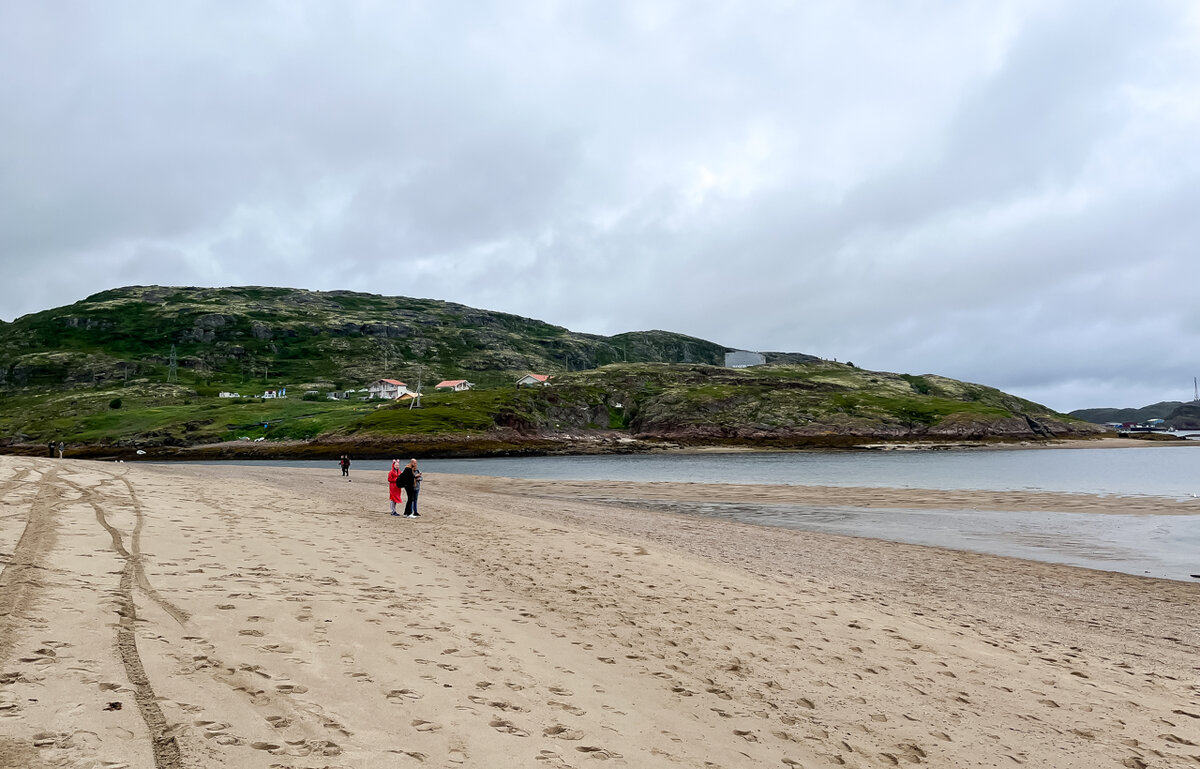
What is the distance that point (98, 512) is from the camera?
19.2 metres

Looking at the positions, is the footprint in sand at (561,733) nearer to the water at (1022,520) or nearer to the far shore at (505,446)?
the water at (1022,520)

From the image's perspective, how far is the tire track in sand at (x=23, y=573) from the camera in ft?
24.7

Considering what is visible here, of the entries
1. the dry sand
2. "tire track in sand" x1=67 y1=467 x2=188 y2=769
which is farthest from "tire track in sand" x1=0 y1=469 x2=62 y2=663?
"tire track in sand" x1=67 y1=467 x2=188 y2=769

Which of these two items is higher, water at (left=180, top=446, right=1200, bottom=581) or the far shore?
the far shore

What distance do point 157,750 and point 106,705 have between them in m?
1.20

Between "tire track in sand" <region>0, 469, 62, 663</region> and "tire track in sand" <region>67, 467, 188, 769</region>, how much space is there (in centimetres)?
102

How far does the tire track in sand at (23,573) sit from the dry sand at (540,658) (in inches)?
2.1

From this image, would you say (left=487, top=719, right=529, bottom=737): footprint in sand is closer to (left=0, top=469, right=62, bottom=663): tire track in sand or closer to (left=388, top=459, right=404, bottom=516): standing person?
(left=0, top=469, right=62, bottom=663): tire track in sand

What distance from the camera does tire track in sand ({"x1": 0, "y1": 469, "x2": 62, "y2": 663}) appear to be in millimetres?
7543

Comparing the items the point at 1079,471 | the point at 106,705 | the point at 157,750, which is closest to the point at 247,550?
the point at 106,705

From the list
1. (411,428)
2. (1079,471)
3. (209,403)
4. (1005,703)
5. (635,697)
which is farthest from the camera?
(209,403)

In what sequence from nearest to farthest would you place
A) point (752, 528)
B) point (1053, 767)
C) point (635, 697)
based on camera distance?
point (1053, 767) → point (635, 697) → point (752, 528)

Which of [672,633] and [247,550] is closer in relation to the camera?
[672,633]

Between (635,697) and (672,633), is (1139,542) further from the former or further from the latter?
(635,697)
